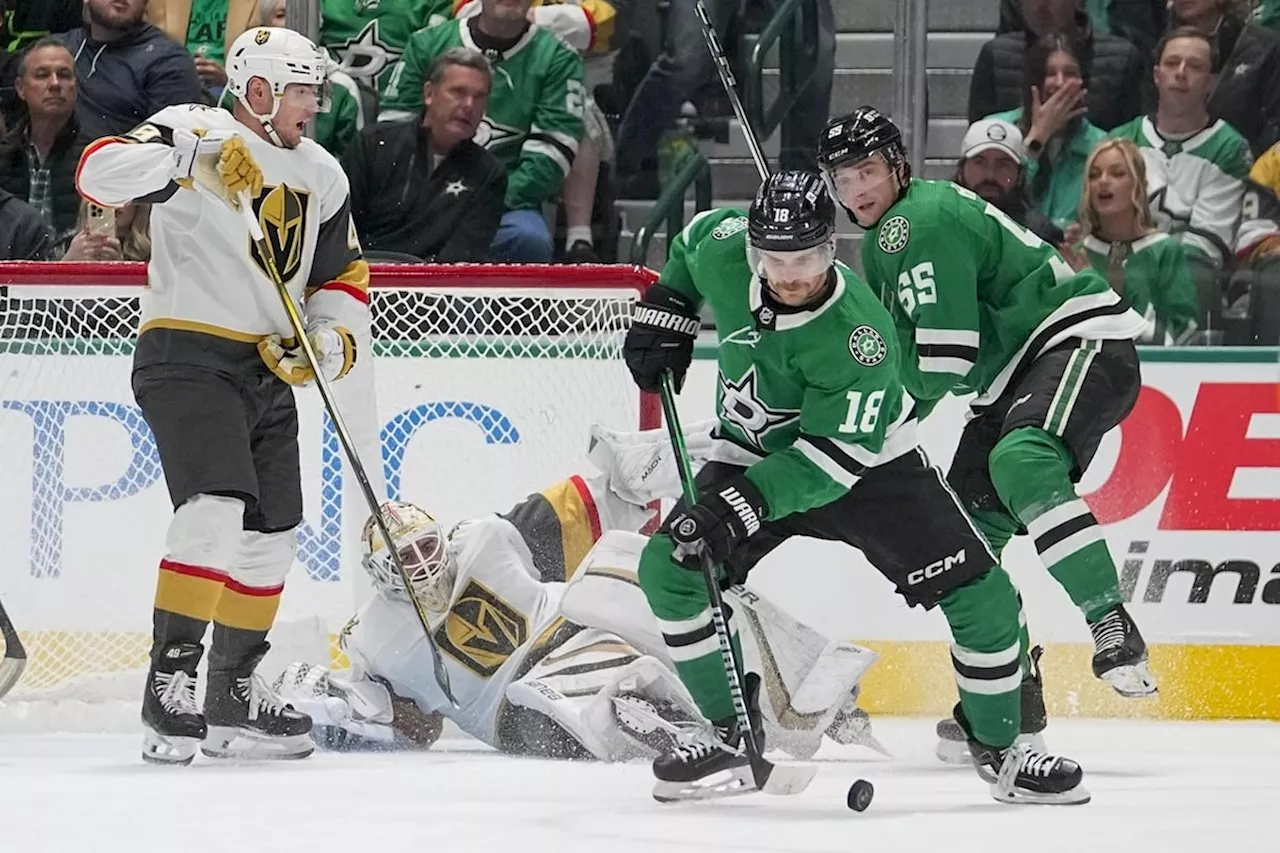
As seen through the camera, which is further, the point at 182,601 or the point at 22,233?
the point at 22,233

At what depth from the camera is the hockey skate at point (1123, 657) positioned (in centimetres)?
363

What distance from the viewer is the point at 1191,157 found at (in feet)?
16.0

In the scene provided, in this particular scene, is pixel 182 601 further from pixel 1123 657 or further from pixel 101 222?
pixel 1123 657

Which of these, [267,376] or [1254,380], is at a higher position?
[267,376]

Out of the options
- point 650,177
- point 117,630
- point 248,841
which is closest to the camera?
point 248,841

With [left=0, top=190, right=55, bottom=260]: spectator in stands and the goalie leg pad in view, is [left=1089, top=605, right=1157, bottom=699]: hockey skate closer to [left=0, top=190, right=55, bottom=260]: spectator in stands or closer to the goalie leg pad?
the goalie leg pad

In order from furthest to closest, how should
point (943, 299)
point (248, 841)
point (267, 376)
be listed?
point (267, 376) → point (943, 299) → point (248, 841)

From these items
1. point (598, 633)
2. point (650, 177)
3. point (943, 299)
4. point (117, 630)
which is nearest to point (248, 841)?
point (598, 633)

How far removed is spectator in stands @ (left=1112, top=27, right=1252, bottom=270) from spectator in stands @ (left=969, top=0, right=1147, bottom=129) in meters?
0.05

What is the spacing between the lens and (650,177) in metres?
5.05

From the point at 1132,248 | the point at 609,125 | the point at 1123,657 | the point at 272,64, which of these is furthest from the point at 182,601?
the point at 1132,248

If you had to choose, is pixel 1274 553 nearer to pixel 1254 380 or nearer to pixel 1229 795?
pixel 1254 380

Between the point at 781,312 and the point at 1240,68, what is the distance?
216 centimetres

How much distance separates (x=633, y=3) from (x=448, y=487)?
134cm
